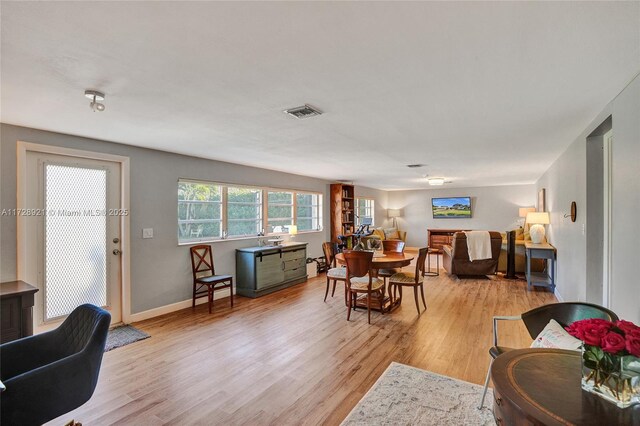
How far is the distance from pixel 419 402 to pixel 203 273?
3.69 m

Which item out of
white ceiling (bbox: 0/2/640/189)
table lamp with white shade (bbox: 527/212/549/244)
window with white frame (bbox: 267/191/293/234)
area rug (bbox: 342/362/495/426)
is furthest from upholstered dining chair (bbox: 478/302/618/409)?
window with white frame (bbox: 267/191/293/234)

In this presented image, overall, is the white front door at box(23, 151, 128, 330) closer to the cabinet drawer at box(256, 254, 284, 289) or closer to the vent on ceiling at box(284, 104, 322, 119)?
the cabinet drawer at box(256, 254, 284, 289)

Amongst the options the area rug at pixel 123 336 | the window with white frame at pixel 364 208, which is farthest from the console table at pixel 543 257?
the area rug at pixel 123 336

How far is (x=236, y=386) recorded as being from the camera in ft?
8.23

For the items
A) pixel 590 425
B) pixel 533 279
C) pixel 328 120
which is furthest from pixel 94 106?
pixel 533 279

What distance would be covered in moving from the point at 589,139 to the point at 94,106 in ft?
14.9

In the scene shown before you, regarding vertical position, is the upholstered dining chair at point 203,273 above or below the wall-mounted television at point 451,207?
below

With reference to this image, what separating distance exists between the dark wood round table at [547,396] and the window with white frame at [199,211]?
4.41 metres

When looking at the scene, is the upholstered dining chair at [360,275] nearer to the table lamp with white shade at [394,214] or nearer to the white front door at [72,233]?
the white front door at [72,233]

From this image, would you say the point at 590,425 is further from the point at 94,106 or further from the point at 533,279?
the point at 533,279

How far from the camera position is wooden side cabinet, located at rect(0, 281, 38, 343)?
8.17ft

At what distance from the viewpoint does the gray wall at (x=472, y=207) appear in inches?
392

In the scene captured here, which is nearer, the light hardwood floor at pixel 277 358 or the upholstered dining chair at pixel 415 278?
the light hardwood floor at pixel 277 358

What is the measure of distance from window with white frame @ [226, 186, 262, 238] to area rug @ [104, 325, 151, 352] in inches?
79.7
